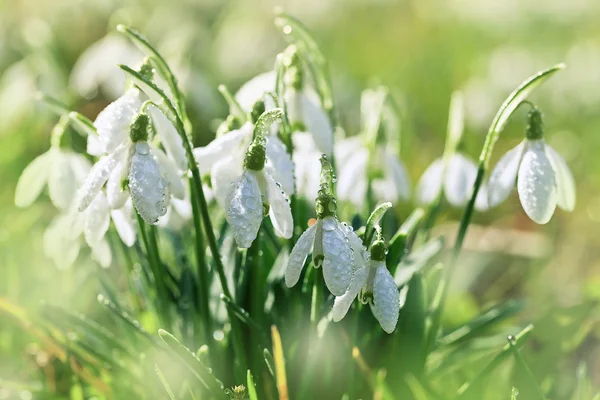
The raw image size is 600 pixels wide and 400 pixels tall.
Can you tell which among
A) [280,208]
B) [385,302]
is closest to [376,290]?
[385,302]

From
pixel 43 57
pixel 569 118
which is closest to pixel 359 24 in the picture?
pixel 569 118

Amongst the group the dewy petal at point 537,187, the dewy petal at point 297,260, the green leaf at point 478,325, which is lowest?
the green leaf at point 478,325

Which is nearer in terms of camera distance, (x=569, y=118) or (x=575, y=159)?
(x=575, y=159)

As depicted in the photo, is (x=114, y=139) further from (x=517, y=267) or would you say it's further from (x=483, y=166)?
(x=517, y=267)

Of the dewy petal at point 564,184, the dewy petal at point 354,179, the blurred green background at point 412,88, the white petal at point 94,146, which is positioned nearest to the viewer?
the white petal at point 94,146

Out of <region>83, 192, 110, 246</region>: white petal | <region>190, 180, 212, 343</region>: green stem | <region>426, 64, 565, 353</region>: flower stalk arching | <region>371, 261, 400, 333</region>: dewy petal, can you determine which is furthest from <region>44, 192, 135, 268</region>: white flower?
<region>426, 64, 565, 353</region>: flower stalk arching

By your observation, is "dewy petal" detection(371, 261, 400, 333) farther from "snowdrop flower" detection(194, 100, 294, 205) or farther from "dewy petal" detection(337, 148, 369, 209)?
"dewy petal" detection(337, 148, 369, 209)

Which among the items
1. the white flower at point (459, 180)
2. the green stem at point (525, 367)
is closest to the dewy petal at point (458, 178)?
the white flower at point (459, 180)

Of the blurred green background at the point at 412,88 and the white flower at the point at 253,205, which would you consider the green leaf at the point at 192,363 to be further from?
the blurred green background at the point at 412,88
